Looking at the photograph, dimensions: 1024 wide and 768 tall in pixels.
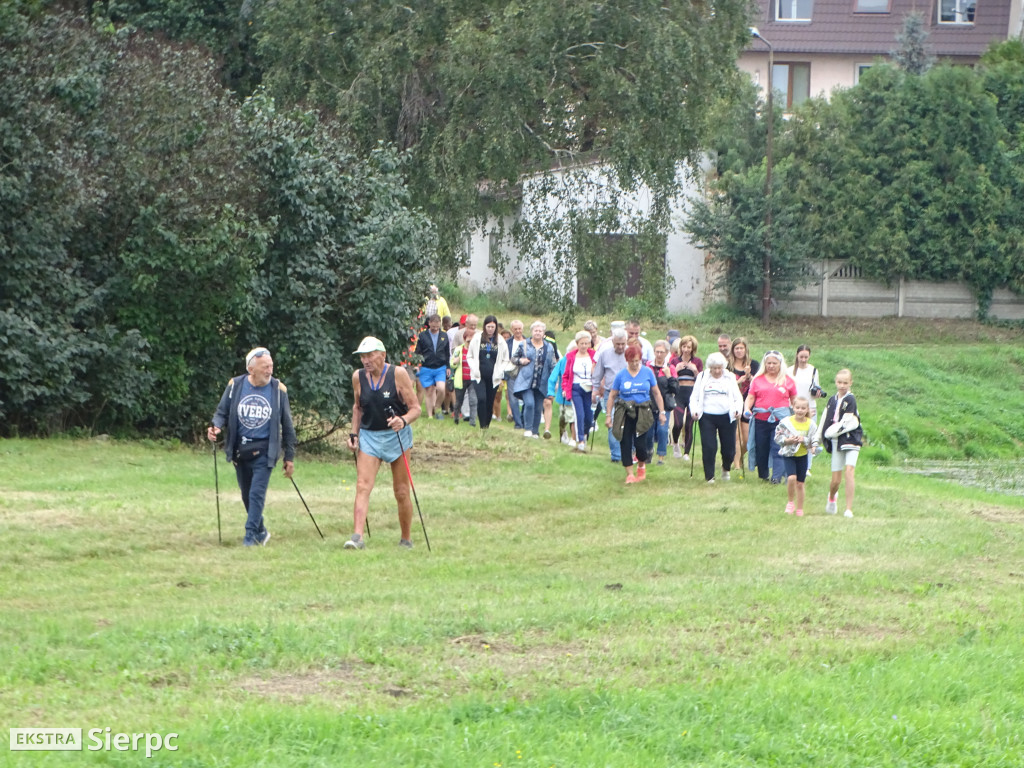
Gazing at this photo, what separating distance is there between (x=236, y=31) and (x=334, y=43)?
186 inches

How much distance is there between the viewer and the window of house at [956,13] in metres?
54.5

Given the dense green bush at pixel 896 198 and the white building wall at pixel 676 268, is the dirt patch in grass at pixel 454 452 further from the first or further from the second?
the dense green bush at pixel 896 198

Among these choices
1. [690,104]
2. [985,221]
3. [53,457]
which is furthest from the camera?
[985,221]

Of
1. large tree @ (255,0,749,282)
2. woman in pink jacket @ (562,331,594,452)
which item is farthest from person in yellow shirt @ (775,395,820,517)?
large tree @ (255,0,749,282)

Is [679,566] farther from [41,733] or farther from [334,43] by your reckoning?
[334,43]

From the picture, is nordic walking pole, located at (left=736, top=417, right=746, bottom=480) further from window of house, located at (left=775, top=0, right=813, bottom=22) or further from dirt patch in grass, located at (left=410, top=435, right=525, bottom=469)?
window of house, located at (left=775, top=0, right=813, bottom=22)

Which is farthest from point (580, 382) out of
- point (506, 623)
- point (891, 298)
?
point (891, 298)

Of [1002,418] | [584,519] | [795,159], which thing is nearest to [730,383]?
[584,519]

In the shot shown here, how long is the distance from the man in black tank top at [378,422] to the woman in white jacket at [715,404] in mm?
6237

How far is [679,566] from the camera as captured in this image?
40.5 feet

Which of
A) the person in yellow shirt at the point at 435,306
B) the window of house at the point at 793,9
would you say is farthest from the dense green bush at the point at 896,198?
the person in yellow shirt at the point at 435,306

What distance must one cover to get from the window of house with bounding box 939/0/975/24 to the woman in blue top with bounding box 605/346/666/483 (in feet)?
136

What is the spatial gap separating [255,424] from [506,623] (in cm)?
413

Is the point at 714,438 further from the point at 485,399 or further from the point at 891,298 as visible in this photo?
the point at 891,298
